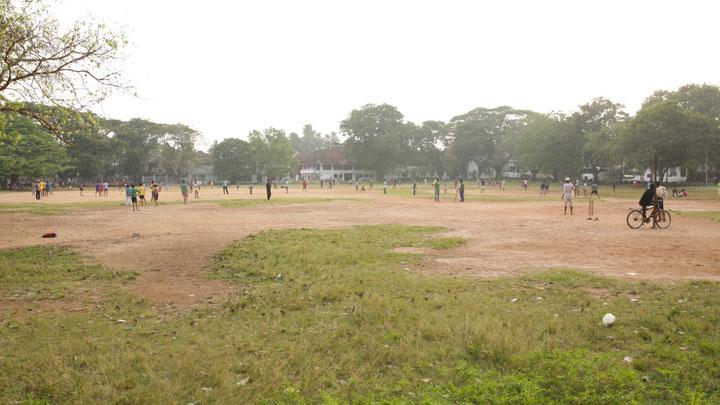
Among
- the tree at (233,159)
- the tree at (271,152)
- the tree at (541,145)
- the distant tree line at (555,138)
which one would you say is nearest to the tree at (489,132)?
the distant tree line at (555,138)

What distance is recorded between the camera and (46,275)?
1141 cm

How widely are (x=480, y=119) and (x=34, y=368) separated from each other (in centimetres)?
10554

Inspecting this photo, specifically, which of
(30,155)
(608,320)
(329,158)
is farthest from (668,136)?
(30,155)

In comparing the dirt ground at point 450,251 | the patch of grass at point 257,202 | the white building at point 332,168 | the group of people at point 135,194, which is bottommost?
the dirt ground at point 450,251

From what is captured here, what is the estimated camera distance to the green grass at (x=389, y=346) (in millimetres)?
5270

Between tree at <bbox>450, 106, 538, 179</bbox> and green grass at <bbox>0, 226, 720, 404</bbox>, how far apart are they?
95.2 meters

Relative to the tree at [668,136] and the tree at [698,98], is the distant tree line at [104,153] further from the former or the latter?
the tree at [698,98]

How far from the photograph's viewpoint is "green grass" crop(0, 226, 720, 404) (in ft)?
17.3

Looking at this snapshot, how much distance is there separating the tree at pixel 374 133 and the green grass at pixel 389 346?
9671 cm

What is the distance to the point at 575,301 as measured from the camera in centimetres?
854

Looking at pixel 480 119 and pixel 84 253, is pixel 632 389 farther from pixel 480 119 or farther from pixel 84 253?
pixel 480 119

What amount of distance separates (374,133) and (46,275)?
98.4m

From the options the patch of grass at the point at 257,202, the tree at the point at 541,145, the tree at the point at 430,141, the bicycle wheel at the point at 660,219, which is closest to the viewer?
the bicycle wheel at the point at 660,219

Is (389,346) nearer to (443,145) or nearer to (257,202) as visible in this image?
(257,202)
